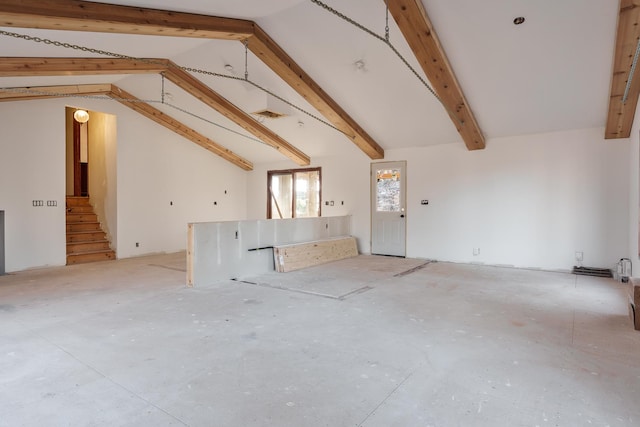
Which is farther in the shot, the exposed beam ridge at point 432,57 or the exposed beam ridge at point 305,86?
the exposed beam ridge at point 305,86

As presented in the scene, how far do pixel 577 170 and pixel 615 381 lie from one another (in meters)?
4.92

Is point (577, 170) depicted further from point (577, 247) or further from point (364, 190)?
point (364, 190)

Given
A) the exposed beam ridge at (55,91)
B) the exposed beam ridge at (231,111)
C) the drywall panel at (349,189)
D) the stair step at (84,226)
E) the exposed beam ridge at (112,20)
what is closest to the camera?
the exposed beam ridge at (112,20)

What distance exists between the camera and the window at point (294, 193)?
9.96m

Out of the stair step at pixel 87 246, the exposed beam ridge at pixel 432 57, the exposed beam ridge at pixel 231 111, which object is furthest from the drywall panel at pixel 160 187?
the exposed beam ridge at pixel 432 57

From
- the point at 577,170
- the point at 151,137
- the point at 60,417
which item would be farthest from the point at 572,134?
the point at 151,137

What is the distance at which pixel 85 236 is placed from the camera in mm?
7809

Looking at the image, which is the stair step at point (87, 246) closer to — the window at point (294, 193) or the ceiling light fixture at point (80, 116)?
the ceiling light fixture at point (80, 116)

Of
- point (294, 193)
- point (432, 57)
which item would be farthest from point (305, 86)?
point (294, 193)

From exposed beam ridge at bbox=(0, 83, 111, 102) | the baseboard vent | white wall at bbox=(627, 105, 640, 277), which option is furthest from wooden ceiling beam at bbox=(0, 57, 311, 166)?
white wall at bbox=(627, 105, 640, 277)

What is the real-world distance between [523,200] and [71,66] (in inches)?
310

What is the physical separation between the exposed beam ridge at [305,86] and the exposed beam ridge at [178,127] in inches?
Answer: 131

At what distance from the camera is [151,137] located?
8625 millimetres

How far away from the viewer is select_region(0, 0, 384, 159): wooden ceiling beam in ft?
10.6
